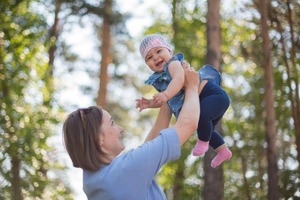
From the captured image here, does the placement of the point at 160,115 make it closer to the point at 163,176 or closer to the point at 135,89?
the point at 163,176

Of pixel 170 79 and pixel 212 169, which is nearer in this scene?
pixel 170 79

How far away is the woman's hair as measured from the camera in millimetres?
2279

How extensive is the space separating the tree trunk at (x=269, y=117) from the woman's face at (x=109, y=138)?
980 centimetres

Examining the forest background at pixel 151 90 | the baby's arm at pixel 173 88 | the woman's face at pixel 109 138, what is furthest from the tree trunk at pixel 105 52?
the woman's face at pixel 109 138

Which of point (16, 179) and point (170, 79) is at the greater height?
point (170, 79)

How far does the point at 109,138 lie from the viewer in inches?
92.1

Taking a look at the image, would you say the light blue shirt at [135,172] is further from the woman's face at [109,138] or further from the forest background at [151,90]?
the forest background at [151,90]

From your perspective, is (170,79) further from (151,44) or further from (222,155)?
(222,155)

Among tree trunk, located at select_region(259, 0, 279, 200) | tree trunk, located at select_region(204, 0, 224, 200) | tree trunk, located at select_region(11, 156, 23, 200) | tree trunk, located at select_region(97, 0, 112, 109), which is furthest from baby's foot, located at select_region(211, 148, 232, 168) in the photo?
tree trunk, located at select_region(97, 0, 112, 109)

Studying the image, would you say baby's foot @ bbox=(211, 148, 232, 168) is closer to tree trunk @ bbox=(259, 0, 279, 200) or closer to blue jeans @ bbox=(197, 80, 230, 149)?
blue jeans @ bbox=(197, 80, 230, 149)

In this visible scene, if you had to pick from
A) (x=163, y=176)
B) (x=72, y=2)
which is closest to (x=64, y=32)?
(x=72, y=2)

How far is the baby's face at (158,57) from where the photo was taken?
2832 mm

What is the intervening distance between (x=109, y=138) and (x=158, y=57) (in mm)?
633

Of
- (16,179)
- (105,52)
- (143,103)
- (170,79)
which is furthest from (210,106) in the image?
(105,52)
